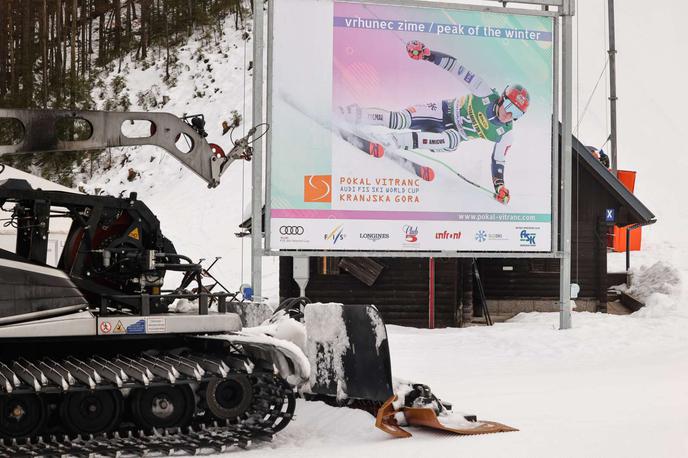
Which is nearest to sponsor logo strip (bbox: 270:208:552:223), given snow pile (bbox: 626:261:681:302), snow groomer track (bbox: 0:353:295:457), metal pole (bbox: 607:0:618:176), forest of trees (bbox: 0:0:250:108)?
snow groomer track (bbox: 0:353:295:457)

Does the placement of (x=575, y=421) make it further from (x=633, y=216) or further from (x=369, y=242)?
(x=633, y=216)

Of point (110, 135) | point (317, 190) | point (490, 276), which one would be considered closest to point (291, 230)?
point (317, 190)

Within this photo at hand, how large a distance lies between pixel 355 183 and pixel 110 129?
8.20 m

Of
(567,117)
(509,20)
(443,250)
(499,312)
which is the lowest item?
(499,312)

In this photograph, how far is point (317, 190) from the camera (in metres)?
16.5

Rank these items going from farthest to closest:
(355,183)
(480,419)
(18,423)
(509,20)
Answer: (509,20)
(355,183)
(480,419)
(18,423)

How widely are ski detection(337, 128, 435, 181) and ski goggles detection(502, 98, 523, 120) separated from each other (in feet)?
6.13

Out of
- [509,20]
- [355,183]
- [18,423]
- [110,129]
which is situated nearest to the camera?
[18,423]

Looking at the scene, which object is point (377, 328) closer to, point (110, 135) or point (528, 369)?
point (110, 135)

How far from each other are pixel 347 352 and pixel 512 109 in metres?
10.0

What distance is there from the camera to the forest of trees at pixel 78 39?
59594mm

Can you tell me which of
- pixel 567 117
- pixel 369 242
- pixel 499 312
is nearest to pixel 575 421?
pixel 369 242

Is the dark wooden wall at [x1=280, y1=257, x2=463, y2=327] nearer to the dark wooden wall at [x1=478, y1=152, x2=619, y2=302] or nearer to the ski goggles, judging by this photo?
the dark wooden wall at [x1=478, y1=152, x2=619, y2=302]

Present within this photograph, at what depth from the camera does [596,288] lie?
25625mm
